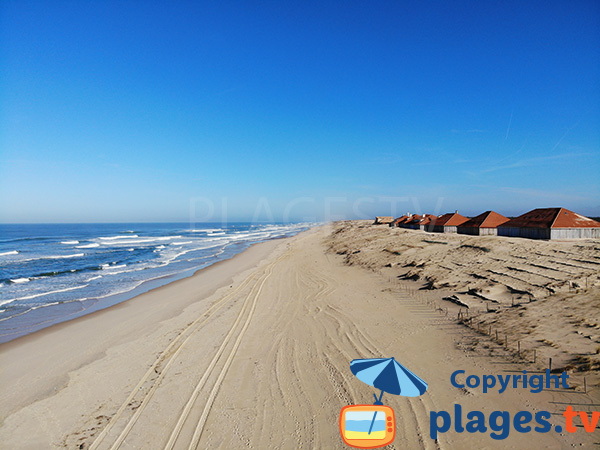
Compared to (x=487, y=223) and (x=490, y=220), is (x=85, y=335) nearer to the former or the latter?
(x=487, y=223)

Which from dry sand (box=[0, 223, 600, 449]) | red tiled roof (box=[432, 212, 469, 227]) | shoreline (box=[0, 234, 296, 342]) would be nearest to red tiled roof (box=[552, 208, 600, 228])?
red tiled roof (box=[432, 212, 469, 227])

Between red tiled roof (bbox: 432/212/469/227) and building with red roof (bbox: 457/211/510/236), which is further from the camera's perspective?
red tiled roof (bbox: 432/212/469/227)

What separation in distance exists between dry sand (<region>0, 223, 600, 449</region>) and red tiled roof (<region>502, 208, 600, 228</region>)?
52.8 ft

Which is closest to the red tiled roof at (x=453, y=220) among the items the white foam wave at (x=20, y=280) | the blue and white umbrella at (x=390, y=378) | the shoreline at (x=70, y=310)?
the shoreline at (x=70, y=310)

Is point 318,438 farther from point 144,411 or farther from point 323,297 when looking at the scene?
point 323,297

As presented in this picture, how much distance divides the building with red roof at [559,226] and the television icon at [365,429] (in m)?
24.0

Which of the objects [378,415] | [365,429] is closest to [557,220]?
[378,415]

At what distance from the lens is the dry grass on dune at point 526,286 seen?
7.83 m

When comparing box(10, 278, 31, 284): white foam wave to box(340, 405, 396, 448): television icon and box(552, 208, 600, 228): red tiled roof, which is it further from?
box(552, 208, 600, 228): red tiled roof

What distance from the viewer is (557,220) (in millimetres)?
22672

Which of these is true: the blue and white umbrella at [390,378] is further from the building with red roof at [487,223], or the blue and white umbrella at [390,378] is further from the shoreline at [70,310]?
the building with red roof at [487,223]

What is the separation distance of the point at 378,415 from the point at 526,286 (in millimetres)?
10208

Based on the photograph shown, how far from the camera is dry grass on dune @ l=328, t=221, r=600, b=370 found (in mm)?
7832

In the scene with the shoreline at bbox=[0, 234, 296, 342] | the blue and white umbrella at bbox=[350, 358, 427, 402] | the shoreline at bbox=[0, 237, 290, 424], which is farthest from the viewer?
the shoreline at bbox=[0, 234, 296, 342]
